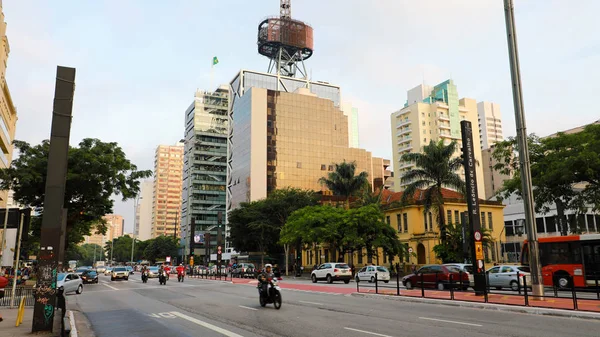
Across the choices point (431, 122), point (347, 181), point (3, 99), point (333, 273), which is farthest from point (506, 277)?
point (431, 122)

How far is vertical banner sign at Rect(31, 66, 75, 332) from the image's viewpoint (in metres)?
11.1

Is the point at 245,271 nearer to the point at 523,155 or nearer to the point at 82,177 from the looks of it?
the point at 82,177

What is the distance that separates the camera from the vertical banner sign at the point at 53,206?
1112cm

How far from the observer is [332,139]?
121 m

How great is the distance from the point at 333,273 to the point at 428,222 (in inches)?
694

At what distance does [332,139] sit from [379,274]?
85.9 m

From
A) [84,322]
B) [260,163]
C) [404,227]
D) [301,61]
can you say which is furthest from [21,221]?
[301,61]

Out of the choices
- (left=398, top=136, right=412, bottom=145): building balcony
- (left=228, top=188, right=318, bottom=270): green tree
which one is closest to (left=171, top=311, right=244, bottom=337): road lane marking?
(left=228, top=188, right=318, bottom=270): green tree

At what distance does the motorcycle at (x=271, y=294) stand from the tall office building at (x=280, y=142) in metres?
91.4

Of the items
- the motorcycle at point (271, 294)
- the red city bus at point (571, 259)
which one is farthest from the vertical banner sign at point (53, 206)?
the red city bus at point (571, 259)

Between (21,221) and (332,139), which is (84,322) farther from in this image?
(332,139)

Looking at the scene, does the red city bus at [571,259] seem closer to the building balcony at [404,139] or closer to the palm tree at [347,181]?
the palm tree at [347,181]

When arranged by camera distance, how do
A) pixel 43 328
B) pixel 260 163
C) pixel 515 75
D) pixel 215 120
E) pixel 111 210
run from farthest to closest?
pixel 215 120 → pixel 260 163 → pixel 111 210 → pixel 515 75 → pixel 43 328

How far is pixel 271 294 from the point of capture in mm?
16594
